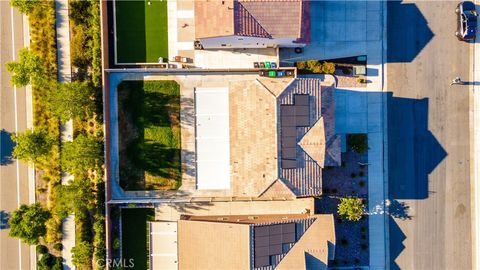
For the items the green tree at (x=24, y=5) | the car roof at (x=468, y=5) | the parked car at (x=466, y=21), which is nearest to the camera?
the green tree at (x=24, y=5)

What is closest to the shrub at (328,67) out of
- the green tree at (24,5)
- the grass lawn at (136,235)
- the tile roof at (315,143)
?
the tile roof at (315,143)

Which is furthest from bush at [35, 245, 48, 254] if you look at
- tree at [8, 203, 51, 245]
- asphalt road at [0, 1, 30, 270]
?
tree at [8, 203, 51, 245]

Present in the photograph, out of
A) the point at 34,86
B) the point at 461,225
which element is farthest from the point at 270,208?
the point at 34,86

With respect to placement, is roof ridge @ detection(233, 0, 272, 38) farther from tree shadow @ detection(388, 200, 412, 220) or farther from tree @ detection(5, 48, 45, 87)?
tree shadow @ detection(388, 200, 412, 220)

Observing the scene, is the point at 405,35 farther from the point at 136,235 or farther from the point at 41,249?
the point at 41,249

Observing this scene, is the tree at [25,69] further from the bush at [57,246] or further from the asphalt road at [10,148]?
the bush at [57,246]

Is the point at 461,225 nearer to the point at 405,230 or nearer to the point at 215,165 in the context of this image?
the point at 405,230

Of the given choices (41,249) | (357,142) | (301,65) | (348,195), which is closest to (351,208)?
(348,195)
